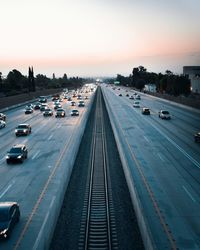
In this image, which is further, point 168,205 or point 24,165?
point 24,165

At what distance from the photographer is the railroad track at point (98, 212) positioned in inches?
668

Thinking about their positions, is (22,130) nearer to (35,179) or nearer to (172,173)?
(35,179)

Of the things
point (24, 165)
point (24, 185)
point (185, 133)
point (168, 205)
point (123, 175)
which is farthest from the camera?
point (185, 133)

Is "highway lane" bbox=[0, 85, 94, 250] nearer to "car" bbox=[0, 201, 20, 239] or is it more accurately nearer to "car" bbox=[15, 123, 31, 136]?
"car" bbox=[0, 201, 20, 239]

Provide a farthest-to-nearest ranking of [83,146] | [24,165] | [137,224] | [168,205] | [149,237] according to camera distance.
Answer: [83,146] < [24,165] < [168,205] < [137,224] < [149,237]

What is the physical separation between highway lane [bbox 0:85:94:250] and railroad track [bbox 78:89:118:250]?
175 cm

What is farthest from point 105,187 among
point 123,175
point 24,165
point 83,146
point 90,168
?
point 83,146

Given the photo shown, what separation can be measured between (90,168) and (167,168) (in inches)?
248

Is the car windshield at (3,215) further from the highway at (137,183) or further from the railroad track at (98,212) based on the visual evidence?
the railroad track at (98,212)

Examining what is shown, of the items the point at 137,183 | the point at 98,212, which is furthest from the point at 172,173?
the point at 98,212

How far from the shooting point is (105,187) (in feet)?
83.2

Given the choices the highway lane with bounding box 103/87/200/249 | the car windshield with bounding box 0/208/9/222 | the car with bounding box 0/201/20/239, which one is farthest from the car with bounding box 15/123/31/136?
the car windshield with bounding box 0/208/9/222

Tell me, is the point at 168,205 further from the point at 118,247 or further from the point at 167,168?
the point at 167,168

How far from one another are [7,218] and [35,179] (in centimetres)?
902
